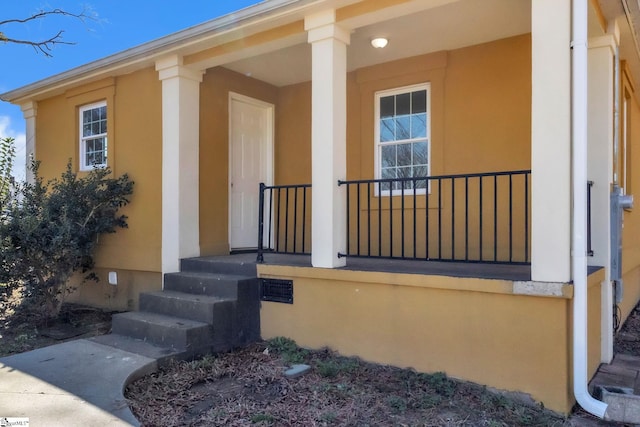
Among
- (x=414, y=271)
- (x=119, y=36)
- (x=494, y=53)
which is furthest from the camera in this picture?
(x=119, y=36)

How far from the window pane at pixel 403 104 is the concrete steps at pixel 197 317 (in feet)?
8.90

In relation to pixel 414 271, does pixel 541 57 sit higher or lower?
higher

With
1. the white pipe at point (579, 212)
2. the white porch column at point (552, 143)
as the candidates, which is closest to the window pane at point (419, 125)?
the white porch column at point (552, 143)

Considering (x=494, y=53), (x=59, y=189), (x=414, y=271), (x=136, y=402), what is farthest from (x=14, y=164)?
(x=494, y=53)

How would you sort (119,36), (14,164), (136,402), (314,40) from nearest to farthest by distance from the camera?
(136,402)
(314,40)
(14,164)
(119,36)

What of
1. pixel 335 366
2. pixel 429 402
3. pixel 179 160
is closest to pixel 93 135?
pixel 179 160

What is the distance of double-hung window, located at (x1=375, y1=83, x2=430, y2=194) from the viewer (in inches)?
223

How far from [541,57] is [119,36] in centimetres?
675

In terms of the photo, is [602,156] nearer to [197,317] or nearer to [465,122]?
[465,122]

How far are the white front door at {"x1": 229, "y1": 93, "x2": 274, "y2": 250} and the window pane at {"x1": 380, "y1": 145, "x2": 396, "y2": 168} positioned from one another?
1.72m

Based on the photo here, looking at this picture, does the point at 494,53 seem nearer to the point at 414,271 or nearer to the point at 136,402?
the point at 414,271

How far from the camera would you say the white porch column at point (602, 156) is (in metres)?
4.12

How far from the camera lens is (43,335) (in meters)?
5.24

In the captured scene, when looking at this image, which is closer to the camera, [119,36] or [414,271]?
[414,271]
